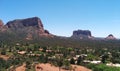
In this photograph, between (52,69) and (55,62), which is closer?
(52,69)

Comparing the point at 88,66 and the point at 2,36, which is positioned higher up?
the point at 2,36

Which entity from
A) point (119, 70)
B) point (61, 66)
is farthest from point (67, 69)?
point (119, 70)

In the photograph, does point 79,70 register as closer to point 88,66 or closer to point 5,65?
point 88,66

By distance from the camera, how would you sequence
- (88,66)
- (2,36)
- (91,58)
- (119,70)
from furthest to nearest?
(2,36)
(91,58)
(88,66)
(119,70)

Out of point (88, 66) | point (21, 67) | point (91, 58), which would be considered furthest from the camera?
point (91, 58)

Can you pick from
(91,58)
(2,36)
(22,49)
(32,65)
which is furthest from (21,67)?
(2,36)

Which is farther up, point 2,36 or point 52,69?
point 2,36

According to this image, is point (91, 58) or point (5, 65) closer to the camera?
point (5, 65)

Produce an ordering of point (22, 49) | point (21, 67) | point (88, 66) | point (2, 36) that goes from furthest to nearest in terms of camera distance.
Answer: point (2, 36), point (22, 49), point (88, 66), point (21, 67)

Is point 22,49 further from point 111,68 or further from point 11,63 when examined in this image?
point 111,68
